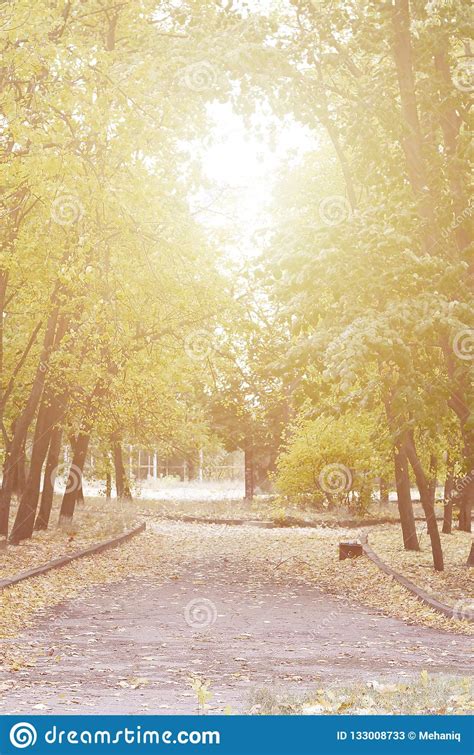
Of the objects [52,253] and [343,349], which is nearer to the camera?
[343,349]

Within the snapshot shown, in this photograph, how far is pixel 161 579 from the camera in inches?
644

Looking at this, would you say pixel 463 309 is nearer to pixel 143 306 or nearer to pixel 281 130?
pixel 281 130

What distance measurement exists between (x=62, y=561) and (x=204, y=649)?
24.8 feet

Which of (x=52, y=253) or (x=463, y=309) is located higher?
(x=52, y=253)

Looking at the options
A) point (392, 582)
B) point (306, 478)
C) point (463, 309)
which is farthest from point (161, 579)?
point (306, 478)

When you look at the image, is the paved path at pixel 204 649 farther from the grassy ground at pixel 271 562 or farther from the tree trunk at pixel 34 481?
the tree trunk at pixel 34 481

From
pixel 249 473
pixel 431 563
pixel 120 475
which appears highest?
pixel 249 473

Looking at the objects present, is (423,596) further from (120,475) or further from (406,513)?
(120,475)

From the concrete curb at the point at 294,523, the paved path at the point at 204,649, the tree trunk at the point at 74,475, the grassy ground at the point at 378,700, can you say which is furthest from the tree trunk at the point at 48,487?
the grassy ground at the point at 378,700

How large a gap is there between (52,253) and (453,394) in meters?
7.20

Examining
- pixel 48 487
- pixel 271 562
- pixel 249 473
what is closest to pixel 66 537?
pixel 48 487

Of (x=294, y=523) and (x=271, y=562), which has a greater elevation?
(x=294, y=523)

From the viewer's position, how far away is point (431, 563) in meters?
18.1
